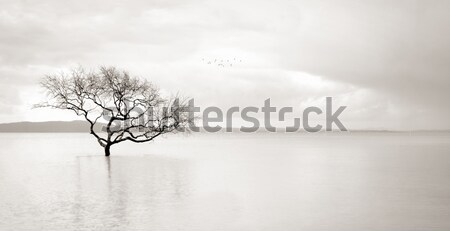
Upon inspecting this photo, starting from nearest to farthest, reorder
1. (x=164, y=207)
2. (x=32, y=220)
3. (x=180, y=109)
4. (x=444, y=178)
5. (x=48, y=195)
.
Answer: (x=32, y=220)
(x=164, y=207)
(x=48, y=195)
(x=444, y=178)
(x=180, y=109)

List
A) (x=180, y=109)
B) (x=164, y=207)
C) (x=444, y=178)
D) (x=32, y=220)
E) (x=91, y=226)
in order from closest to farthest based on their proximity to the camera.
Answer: (x=91, y=226)
(x=32, y=220)
(x=164, y=207)
(x=444, y=178)
(x=180, y=109)

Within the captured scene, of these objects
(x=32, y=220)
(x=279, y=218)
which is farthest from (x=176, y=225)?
(x=32, y=220)

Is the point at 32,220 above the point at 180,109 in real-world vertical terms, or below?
below

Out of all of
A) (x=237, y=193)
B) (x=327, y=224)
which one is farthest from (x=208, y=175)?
(x=327, y=224)

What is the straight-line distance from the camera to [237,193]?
2655 cm

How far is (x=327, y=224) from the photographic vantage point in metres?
18.1

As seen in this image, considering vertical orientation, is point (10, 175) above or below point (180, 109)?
below

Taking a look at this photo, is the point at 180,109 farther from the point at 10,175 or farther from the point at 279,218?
the point at 279,218

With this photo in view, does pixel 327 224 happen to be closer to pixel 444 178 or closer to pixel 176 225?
pixel 176 225

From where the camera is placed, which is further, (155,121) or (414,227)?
(155,121)

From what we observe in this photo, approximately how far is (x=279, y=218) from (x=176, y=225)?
414cm

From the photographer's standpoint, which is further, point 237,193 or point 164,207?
point 237,193

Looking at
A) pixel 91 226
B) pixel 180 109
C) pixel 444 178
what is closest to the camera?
pixel 91 226

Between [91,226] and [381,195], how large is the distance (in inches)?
621
